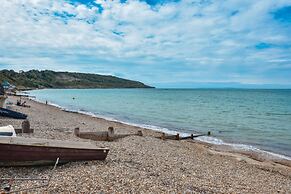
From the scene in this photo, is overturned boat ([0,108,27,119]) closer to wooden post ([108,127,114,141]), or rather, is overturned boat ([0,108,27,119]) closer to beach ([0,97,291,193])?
wooden post ([108,127,114,141])

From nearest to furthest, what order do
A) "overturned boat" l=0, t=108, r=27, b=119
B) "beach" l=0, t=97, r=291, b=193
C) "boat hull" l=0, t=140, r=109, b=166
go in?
"beach" l=0, t=97, r=291, b=193 → "boat hull" l=0, t=140, r=109, b=166 → "overturned boat" l=0, t=108, r=27, b=119

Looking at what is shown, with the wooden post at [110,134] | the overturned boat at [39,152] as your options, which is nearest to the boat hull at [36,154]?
the overturned boat at [39,152]

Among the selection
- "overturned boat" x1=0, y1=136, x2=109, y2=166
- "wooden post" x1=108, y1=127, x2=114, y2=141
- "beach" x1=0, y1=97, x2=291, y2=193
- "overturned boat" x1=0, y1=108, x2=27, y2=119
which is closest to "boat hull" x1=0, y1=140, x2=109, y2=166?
"overturned boat" x1=0, y1=136, x2=109, y2=166

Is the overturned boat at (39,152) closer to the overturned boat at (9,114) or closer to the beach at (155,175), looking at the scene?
the beach at (155,175)

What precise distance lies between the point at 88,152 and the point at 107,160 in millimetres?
991

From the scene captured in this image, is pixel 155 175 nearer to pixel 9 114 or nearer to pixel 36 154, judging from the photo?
pixel 36 154

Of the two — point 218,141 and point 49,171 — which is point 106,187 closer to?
point 49,171

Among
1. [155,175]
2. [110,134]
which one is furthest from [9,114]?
[155,175]

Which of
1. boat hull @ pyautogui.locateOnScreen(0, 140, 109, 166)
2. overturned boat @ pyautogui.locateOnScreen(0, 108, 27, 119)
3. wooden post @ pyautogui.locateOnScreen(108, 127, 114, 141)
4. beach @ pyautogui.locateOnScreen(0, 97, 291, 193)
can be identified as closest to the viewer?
beach @ pyautogui.locateOnScreen(0, 97, 291, 193)

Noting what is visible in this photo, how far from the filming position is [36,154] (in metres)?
9.82

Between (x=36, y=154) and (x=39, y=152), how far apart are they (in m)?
0.11

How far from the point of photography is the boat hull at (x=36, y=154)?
9.49 m

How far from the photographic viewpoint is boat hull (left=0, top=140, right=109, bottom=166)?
31.1 ft

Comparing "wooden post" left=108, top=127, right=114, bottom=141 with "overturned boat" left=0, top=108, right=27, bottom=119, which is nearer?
"wooden post" left=108, top=127, right=114, bottom=141
